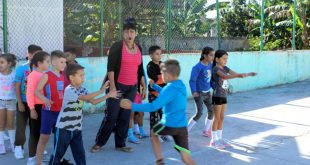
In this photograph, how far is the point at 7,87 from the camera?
17.2 feet

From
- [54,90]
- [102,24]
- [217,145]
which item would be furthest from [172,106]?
[102,24]

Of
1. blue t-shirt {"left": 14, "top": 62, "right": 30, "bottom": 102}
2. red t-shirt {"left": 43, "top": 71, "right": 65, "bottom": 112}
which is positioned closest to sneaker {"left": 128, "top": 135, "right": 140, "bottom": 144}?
→ blue t-shirt {"left": 14, "top": 62, "right": 30, "bottom": 102}

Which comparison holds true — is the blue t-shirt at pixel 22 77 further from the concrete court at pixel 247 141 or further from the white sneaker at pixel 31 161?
the concrete court at pixel 247 141

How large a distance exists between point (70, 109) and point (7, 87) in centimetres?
146

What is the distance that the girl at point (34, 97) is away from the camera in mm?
4656

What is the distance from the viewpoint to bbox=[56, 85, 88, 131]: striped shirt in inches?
165

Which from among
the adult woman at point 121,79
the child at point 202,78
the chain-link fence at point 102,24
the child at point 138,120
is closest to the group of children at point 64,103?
the child at point 202,78

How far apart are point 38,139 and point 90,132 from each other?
1.93m

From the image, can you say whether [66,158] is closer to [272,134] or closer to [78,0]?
[272,134]

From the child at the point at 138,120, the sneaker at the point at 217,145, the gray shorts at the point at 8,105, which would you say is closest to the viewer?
the gray shorts at the point at 8,105

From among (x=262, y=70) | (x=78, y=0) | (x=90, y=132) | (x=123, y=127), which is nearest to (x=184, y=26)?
(x=78, y=0)

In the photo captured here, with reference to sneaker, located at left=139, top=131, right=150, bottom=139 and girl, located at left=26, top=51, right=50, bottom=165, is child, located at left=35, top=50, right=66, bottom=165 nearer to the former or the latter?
girl, located at left=26, top=51, right=50, bottom=165

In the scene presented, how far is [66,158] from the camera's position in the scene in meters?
5.25

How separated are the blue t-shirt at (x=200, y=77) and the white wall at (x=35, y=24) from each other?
4.26m
